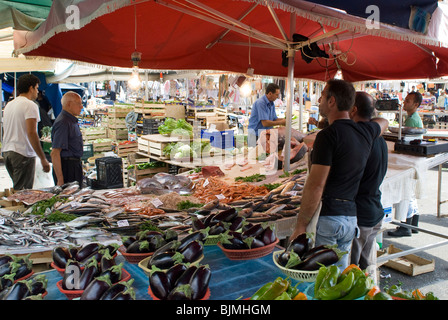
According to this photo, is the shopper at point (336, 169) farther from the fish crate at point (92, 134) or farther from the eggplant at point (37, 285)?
the fish crate at point (92, 134)

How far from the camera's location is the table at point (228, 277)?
2094mm

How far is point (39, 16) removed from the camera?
477 centimetres

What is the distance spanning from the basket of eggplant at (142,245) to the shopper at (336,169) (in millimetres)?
1130

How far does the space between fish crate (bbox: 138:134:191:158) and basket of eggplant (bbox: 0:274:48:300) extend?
5729mm

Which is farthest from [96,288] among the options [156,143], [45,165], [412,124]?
[412,124]

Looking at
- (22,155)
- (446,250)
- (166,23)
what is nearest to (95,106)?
(22,155)

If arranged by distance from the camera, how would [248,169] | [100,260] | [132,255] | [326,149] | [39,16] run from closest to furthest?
[100,260], [132,255], [326,149], [39,16], [248,169]

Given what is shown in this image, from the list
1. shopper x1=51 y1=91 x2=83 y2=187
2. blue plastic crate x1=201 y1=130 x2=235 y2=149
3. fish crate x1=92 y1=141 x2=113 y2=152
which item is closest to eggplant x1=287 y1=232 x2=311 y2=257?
shopper x1=51 y1=91 x2=83 y2=187

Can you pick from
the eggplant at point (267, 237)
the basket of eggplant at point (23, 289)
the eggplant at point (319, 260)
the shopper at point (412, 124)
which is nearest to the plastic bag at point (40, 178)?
the basket of eggplant at point (23, 289)

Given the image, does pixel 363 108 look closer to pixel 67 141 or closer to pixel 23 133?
pixel 67 141

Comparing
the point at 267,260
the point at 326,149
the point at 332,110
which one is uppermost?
the point at 332,110

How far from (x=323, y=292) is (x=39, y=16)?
484 cm

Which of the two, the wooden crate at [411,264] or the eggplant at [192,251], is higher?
the eggplant at [192,251]
